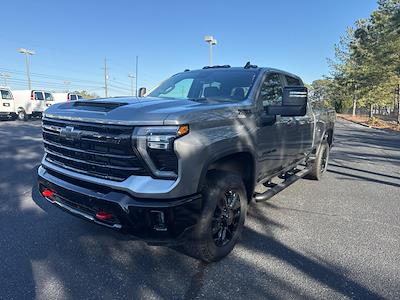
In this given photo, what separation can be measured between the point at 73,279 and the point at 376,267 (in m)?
2.83

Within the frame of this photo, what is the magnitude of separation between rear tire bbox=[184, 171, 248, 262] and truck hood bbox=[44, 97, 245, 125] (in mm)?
664

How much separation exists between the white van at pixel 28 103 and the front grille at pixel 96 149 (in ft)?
70.6

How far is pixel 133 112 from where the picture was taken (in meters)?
2.66

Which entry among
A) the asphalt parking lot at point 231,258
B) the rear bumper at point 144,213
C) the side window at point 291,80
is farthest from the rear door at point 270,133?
the rear bumper at point 144,213

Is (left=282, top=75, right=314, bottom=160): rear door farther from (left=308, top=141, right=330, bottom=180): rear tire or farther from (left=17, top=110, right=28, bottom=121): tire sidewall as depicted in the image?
(left=17, top=110, right=28, bottom=121): tire sidewall

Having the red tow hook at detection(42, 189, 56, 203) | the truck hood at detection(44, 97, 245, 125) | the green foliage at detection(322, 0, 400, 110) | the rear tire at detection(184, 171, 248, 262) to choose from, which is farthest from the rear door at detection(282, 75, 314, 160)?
the green foliage at detection(322, 0, 400, 110)

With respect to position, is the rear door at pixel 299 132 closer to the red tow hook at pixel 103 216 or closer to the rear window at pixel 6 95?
the red tow hook at pixel 103 216

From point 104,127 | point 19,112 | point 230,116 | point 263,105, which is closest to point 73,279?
point 104,127

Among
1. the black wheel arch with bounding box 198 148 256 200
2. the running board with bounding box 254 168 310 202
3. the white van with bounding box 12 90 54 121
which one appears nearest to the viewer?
the black wheel arch with bounding box 198 148 256 200

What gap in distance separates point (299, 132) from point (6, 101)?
21304mm

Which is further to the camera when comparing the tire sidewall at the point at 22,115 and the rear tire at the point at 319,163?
the tire sidewall at the point at 22,115

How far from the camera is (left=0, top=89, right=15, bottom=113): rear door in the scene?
20516 millimetres

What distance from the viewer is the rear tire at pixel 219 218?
9.37ft

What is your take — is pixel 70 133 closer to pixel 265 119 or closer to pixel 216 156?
pixel 216 156
